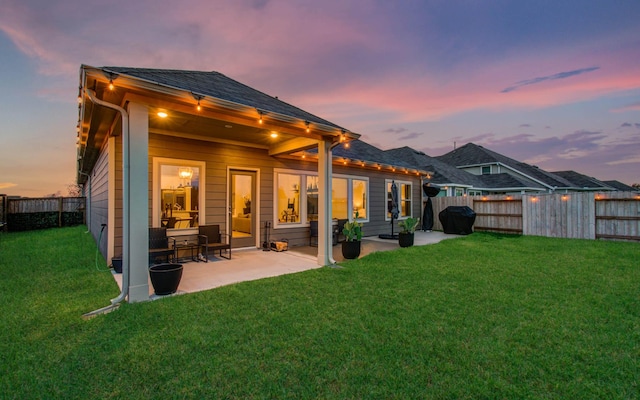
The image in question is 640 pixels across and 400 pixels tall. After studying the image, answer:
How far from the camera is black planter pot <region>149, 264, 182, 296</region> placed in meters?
3.69

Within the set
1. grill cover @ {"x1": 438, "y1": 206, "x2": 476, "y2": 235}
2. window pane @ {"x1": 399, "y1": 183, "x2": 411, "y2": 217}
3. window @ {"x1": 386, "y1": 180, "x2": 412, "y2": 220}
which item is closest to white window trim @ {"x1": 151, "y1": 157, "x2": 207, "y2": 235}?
window @ {"x1": 386, "y1": 180, "x2": 412, "y2": 220}

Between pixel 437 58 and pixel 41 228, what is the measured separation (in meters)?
18.3

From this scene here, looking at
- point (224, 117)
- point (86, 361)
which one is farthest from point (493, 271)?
point (86, 361)

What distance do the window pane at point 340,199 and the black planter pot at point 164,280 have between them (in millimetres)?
5784

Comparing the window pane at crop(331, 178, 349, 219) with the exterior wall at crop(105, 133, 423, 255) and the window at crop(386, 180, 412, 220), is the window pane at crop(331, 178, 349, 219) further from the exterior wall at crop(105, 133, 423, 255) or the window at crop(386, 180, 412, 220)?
the window at crop(386, 180, 412, 220)

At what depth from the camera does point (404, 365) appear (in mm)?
2145

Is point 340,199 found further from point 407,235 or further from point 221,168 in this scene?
point 221,168

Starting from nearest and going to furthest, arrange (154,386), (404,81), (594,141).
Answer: (154,386) → (404,81) → (594,141)

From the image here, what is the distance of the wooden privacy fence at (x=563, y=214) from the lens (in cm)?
800

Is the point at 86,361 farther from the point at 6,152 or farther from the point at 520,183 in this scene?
the point at 520,183

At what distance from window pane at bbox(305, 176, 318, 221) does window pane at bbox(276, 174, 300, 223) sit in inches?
12.8

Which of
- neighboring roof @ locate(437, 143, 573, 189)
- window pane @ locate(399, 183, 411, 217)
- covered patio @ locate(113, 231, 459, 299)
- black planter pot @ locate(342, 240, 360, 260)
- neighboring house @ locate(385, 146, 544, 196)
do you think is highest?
neighboring roof @ locate(437, 143, 573, 189)

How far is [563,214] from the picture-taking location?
29.3 feet

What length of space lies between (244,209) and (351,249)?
2946 millimetres
